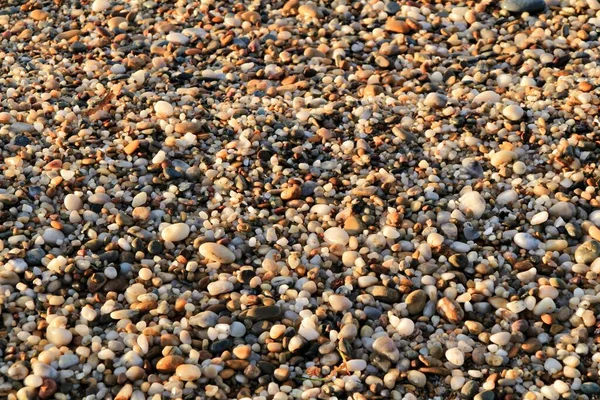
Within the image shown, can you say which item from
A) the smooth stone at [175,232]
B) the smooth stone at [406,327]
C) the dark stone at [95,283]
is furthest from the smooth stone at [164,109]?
the smooth stone at [406,327]

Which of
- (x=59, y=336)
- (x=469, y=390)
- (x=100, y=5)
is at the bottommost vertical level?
(x=469, y=390)


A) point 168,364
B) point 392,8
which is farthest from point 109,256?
point 392,8

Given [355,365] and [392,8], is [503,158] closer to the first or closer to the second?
[355,365]

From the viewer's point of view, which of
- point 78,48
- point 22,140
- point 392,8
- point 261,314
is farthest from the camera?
point 392,8

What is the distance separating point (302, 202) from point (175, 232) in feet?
1.67

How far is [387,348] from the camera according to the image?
239 cm

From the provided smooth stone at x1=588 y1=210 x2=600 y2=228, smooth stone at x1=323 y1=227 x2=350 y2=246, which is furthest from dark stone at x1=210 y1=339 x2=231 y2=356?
smooth stone at x1=588 y1=210 x2=600 y2=228

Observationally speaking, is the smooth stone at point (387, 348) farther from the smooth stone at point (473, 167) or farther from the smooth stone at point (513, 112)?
the smooth stone at point (513, 112)

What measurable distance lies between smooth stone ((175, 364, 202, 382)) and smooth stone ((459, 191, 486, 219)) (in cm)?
121

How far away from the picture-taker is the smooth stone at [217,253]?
2.69 metres

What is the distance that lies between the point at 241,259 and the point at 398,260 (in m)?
0.56

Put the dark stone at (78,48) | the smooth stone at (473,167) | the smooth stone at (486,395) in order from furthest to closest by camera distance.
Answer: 1. the dark stone at (78,48)
2. the smooth stone at (473,167)
3. the smooth stone at (486,395)

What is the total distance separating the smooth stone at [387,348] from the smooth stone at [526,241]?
0.68 m

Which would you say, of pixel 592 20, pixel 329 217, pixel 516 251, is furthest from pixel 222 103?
pixel 592 20
